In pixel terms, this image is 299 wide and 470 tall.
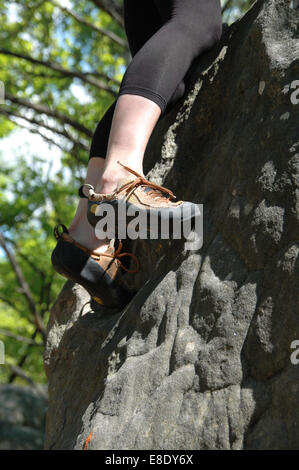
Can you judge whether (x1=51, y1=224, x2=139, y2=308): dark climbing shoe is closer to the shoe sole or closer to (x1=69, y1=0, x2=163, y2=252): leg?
(x1=69, y1=0, x2=163, y2=252): leg

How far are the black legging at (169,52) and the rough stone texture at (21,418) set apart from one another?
224 inches

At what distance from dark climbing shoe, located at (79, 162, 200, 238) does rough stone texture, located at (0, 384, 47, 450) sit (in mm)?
5629

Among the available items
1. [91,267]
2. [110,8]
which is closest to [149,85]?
[91,267]

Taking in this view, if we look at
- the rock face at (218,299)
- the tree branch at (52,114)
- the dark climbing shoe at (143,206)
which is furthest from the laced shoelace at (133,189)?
the tree branch at (52,114)

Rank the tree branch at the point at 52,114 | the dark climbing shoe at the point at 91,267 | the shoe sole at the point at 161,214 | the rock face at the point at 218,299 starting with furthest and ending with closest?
the tree branch at the point at 52,114, the dark climbing shoe at the point at 91,267, the shoe sole at the point at 161,214, the rock face at the point at 218,299

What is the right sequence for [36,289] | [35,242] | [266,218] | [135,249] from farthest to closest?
1. [35,242]
2. [36,289]
3. [135,249]
4. [266,218]

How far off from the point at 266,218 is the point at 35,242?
11.4 meters

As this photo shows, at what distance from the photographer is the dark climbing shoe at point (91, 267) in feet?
8.27

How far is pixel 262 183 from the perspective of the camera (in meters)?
2.03

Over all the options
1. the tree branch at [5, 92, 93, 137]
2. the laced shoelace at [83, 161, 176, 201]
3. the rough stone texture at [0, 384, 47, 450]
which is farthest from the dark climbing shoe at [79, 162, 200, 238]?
the rough stone texture at [0, 384, 47, 450]

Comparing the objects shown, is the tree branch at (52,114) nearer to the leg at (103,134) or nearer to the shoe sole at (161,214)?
the leg at (103,134)

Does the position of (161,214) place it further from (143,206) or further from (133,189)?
(133,189)
